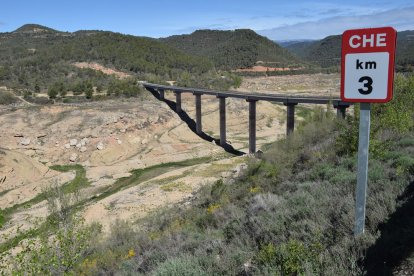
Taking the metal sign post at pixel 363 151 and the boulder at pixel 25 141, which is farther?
the boulder at pixel 25 141

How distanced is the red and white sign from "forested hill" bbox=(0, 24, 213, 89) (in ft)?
263

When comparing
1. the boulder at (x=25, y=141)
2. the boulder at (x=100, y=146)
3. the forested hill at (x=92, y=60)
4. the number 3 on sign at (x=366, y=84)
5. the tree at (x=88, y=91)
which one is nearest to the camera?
the number 3 on sign at (x=366, y=84)

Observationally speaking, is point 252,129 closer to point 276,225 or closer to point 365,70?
point 276,225

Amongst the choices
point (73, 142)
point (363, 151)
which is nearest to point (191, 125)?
point (73, 142)

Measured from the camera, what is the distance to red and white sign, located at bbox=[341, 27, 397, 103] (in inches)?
208

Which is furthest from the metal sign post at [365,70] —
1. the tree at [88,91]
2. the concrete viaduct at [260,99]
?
the tree at [88,91]

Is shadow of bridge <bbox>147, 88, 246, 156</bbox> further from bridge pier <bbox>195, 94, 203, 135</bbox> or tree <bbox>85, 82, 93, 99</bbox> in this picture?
tree <bbox>85, 82, 93, 99</bbox>

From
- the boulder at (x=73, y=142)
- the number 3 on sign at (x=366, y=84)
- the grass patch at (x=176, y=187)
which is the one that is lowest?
the grass patch at (x=176, y=187)

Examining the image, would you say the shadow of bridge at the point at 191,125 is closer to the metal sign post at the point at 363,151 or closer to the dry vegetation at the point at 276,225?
the dry vegetation at the point at 276,225

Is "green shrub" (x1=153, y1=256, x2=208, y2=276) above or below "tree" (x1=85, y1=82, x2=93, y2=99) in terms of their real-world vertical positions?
below

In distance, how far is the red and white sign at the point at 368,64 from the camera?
5281 mm

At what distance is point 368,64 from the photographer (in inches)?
214

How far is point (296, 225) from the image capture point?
26.3 feet

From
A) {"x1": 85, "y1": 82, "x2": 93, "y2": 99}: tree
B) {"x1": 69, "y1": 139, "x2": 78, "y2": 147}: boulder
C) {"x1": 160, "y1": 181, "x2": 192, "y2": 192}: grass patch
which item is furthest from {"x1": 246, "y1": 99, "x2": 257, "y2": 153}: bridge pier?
{"x1": 85, "y1": 82, "x2": 93, "y2": 99}: tree
